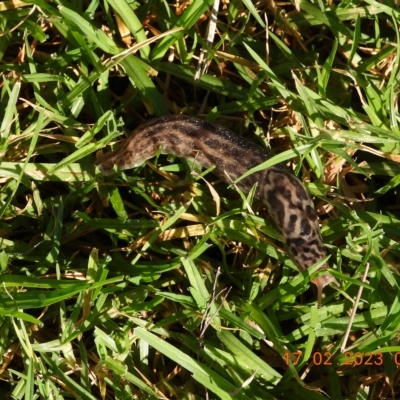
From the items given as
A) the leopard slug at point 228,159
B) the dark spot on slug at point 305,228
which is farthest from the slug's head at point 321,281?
the dark spot on slug at point 305,228

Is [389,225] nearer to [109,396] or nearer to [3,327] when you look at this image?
[109,396]

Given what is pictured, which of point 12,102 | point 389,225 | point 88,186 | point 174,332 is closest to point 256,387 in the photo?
point 174,332
